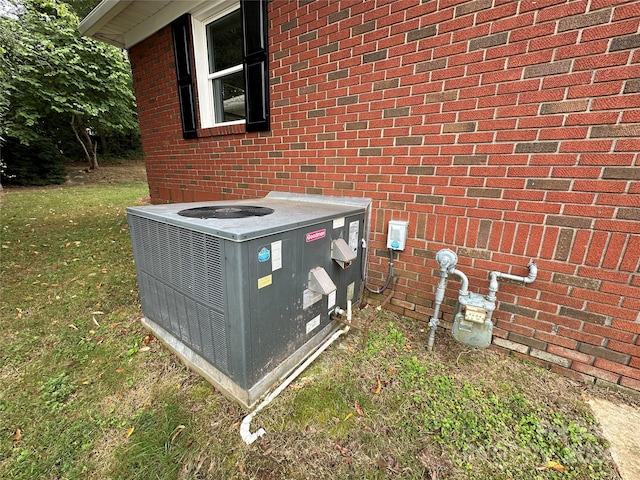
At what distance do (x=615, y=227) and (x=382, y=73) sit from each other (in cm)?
187

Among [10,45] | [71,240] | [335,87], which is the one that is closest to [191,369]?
[335,87]

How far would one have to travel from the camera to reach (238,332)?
1505 mm

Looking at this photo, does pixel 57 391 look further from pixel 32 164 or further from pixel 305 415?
pixel 32 164

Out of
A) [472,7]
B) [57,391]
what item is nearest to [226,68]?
[472,7]

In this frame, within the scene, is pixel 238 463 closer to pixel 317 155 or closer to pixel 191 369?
pixel 191 369

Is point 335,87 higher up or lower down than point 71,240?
higher up

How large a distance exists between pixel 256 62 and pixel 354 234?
2.16 metres

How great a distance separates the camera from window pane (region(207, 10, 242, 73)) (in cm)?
326

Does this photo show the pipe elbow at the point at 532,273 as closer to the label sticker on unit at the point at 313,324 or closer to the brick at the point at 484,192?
the brick at the point at 484,192

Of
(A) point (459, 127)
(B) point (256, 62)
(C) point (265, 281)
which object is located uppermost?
(B) point (256, 62)

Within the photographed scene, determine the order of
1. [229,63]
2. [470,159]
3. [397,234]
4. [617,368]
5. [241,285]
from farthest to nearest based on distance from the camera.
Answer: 1. [229,63]
2. [397,234]
3. [470,159]
4. [617,368]
5. [241,285]

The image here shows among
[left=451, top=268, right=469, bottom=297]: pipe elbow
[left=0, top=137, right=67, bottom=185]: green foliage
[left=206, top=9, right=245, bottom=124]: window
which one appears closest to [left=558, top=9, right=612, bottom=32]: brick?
[left=451, top=268, right=469, bottom=297]: pipe elbow

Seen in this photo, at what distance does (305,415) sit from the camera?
1579 millimetres

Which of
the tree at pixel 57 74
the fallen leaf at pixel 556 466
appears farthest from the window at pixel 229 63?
the tree at pixel 57 74
